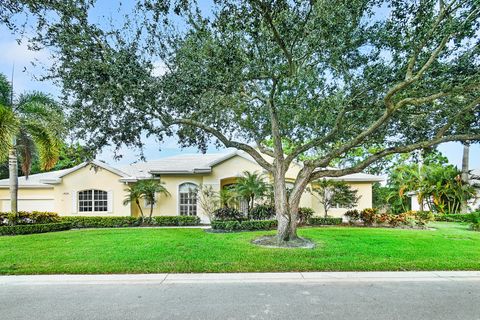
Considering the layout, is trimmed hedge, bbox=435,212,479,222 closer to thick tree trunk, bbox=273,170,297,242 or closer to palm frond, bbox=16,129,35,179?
thick tree trunk, bbox=273,170,297,242

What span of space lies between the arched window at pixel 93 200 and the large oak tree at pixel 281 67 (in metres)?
9.98

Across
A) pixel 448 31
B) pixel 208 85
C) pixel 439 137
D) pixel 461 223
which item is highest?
pixel 448 31

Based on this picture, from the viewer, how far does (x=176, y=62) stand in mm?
10961

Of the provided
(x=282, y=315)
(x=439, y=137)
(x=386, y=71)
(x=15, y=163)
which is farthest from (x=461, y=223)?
(x=15, y=163)

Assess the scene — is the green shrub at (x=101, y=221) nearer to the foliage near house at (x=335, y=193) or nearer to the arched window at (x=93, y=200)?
the arched window at (x=93, y=200)

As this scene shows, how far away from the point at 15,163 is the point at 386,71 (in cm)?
1719

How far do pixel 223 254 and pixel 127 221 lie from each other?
10706mm

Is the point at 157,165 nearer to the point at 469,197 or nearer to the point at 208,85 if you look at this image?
the point at 208,85

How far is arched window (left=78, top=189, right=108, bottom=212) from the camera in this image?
20.0 m

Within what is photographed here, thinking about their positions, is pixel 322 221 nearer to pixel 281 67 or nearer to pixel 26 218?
pixel 281 67

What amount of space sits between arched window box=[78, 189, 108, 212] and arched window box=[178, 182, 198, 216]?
4.55 meters

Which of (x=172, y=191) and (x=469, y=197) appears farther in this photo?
(x=469, y=197)

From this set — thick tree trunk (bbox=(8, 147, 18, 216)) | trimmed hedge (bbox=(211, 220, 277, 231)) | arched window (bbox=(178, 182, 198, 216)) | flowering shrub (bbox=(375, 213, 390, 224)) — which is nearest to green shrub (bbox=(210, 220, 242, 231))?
trimmed hedge (bbox=(211, 220, 277, 231))

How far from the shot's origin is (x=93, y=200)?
20.1 metres
